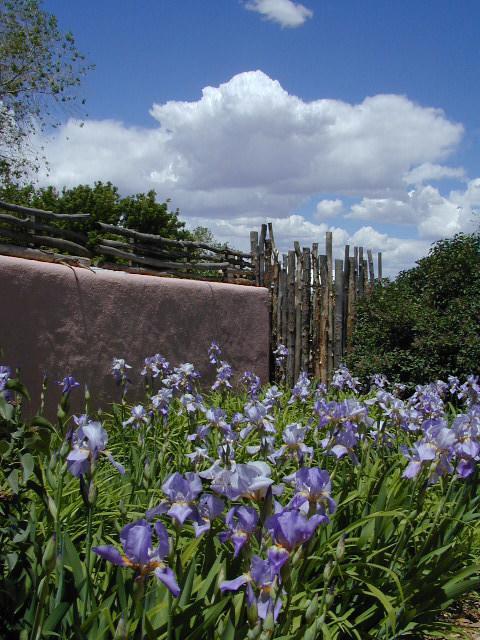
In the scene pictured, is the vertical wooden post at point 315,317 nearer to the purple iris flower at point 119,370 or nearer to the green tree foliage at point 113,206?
the purple iris flower at point 119,370

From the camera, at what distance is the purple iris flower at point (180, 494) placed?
62.4 inches

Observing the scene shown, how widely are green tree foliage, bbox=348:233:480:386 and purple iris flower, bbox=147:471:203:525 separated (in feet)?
18.3

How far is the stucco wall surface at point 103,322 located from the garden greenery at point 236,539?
5.61 feet

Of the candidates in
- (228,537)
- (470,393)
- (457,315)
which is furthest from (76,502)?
(457,315)

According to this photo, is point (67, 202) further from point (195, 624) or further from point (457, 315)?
point (195, 624)

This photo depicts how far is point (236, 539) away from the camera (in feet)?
4.99

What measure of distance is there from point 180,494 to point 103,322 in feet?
13.4

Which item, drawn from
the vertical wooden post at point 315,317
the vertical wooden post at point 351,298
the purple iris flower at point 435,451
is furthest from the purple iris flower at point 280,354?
the purple iris flower at point 435,451

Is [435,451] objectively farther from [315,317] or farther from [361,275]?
[361,275]

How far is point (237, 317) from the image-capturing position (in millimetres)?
6930

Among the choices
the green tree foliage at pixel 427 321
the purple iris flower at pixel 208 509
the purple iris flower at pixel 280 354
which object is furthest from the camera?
the purple iris flower at pixel 280 354

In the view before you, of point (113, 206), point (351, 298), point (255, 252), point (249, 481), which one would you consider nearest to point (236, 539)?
point (249, 481)

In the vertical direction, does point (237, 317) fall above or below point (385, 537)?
above

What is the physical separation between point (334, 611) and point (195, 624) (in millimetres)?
780
